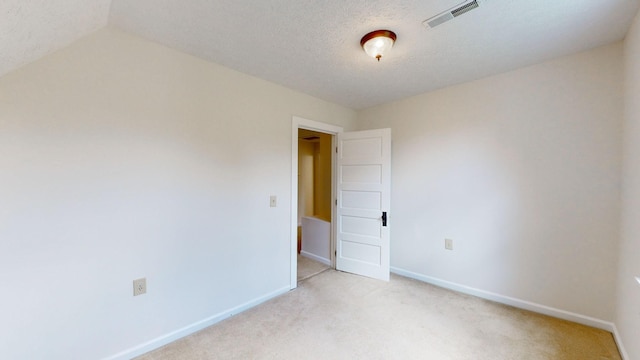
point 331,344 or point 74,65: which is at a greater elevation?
point 74,65

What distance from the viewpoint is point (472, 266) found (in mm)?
2824

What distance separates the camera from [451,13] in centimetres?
165

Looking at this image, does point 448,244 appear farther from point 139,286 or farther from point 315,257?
point 139,286

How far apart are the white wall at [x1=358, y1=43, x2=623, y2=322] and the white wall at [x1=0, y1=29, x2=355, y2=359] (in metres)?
2.09

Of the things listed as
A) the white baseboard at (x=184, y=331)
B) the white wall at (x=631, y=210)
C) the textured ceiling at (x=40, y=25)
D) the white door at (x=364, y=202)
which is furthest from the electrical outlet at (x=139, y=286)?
the white wall at (x=631, y=210)

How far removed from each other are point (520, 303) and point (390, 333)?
146cm

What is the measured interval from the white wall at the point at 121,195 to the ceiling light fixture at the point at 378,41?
125 centimetres

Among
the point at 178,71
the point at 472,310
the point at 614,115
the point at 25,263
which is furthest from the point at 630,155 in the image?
the point at 25,263

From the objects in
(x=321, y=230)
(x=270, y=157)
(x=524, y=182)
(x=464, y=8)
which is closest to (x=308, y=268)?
(x=321, y=230)

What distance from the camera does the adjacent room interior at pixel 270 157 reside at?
155 cm

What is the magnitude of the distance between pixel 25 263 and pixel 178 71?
1.62 meters

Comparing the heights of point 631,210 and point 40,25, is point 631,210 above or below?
below

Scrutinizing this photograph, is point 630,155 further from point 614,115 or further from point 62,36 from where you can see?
point 62,36

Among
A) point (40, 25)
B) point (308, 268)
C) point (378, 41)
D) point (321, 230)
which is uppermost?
point (378, 41)
